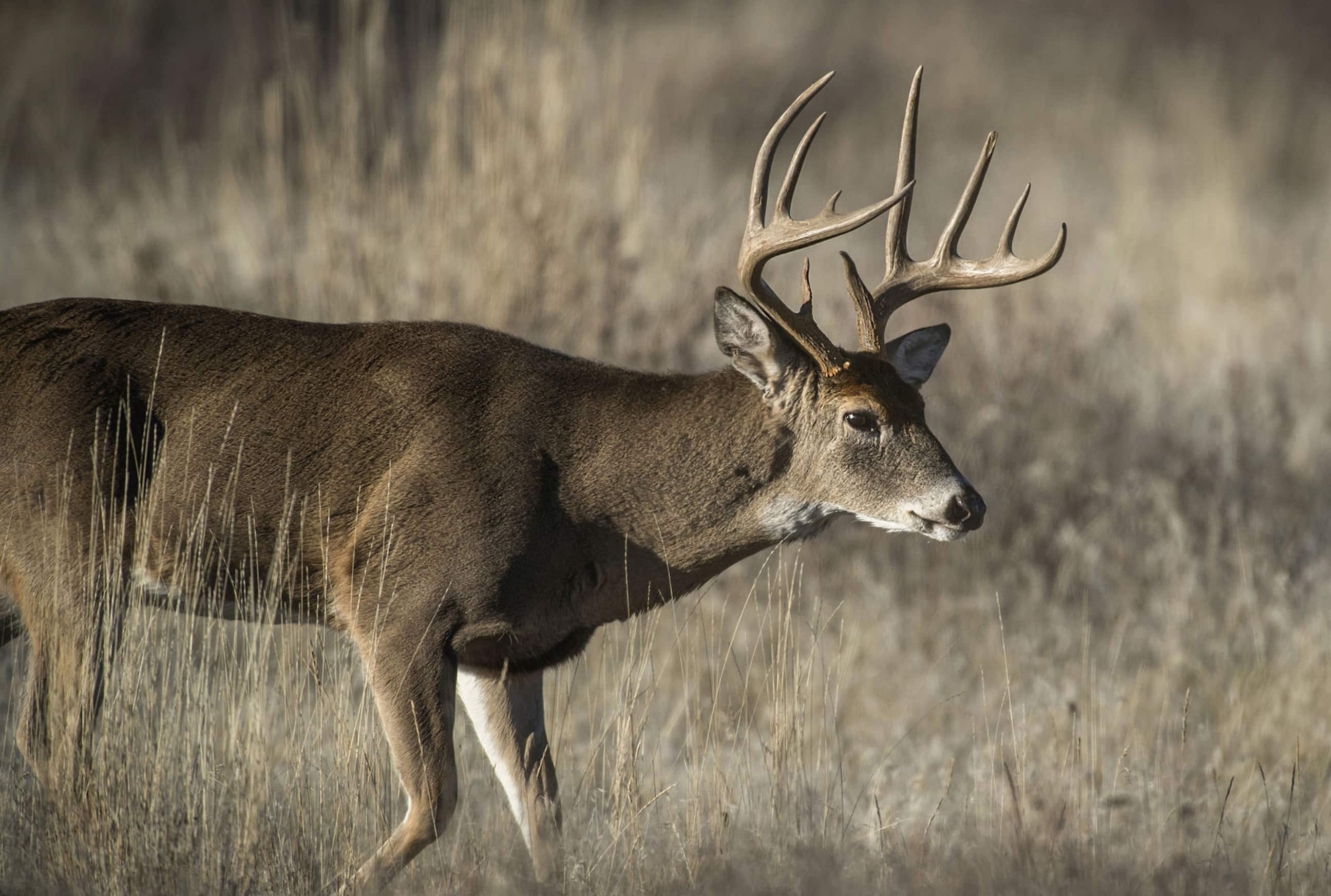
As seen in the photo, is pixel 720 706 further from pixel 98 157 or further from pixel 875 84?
pixel 875 84

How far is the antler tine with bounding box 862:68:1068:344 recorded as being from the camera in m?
5.30

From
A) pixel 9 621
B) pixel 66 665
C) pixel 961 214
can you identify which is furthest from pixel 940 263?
pixel 9 621

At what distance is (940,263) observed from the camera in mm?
5414

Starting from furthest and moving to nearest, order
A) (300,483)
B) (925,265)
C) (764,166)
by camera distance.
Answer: (925,265)
(764,166)
(300,483)

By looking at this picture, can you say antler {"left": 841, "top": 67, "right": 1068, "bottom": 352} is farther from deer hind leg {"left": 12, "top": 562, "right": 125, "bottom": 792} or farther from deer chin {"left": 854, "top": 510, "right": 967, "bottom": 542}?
deer hind leg {"left": 12, "top": 562, "right": 125, "bottom": 792}

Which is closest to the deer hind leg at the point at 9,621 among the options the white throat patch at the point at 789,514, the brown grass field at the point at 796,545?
the brown grass field at the point at 796,545

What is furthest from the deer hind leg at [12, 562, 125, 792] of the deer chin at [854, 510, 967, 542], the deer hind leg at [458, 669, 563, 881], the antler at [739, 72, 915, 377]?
the deer chin at [854, 510, 967, 542]

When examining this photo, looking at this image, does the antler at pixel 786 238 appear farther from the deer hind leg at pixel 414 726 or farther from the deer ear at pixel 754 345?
the deer hind leg at pixel 414 726

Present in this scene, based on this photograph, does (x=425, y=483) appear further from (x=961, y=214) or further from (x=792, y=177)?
(x=961, y=214)

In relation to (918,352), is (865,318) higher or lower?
higher

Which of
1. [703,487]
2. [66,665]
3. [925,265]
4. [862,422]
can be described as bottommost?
[66,665]

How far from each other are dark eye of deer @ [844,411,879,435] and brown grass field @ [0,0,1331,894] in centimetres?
54

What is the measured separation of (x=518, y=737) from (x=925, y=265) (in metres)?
2.00

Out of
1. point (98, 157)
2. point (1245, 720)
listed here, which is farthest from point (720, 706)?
point (98, 157)
